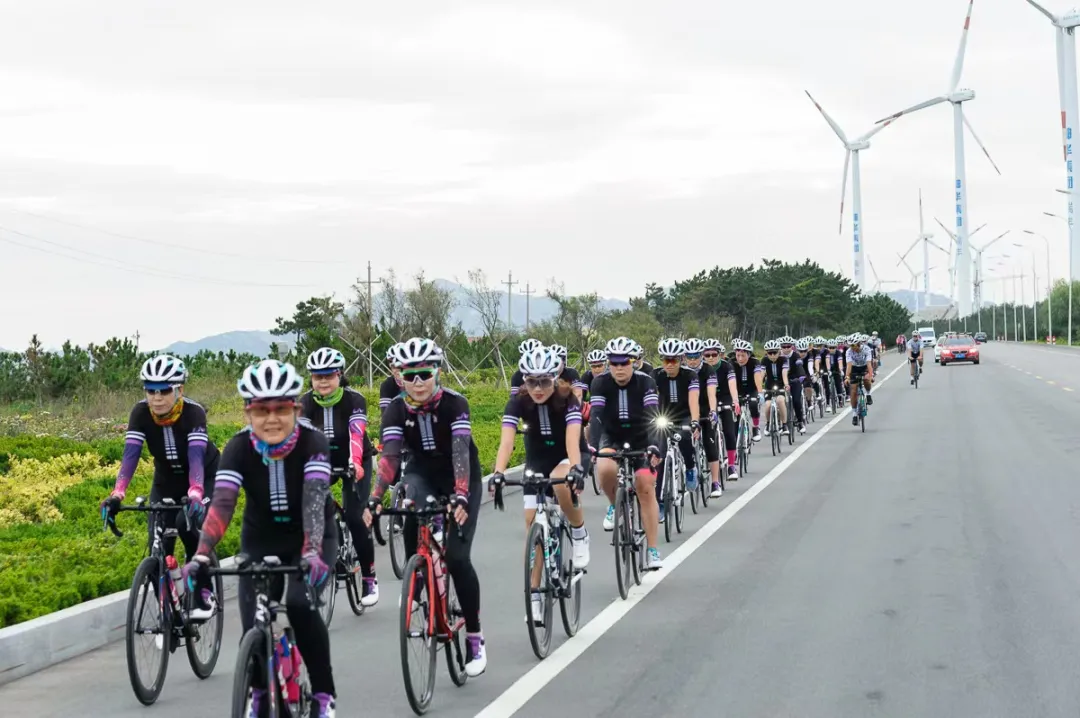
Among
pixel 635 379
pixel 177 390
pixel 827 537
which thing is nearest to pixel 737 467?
pixel 827 537

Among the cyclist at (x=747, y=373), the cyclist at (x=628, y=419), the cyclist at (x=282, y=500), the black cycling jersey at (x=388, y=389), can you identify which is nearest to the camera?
the cyclist at (x=282, y=500)

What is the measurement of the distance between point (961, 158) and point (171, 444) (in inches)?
4996

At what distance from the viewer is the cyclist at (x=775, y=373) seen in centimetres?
2356

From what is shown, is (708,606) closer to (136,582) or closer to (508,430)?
(508,430)

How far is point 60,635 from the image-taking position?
28.1 ft

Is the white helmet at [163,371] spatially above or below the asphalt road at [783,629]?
above

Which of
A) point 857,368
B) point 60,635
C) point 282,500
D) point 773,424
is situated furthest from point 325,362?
point 857,368

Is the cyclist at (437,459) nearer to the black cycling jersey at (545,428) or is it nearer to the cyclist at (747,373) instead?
the black cycling jersey at (545,428)

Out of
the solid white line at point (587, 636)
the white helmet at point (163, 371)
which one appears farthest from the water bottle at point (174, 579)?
the solid white line at point (587, 636)

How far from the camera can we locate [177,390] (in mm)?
8258

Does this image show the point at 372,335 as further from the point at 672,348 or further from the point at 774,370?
the point at 672,348

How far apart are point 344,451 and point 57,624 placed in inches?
101

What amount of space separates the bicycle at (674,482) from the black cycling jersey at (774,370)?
9.94 m

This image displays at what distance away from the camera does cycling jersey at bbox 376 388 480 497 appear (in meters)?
7.60
